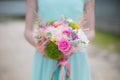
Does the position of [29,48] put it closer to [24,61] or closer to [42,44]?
[24,61]

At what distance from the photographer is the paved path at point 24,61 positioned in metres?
5.56

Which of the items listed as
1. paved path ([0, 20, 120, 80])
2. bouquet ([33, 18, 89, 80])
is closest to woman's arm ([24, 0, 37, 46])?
bouquet ([33, 18, 89, 80])

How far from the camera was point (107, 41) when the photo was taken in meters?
8.23

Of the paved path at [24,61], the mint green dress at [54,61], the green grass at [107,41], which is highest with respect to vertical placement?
the mint green dress at [54,61]

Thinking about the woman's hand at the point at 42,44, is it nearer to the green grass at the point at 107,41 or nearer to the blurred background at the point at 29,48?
the blurred background at the point at 29,48

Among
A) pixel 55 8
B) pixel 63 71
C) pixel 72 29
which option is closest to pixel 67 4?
pixel 55 8

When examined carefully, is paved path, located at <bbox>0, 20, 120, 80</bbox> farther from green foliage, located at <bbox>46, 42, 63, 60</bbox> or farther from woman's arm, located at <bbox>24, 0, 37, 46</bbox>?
green foliage, located at <bbox>46, 42, 63, 60</bbox>

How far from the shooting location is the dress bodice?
249 cm

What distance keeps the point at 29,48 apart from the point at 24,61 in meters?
0.93

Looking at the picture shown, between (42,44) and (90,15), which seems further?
(90,15)

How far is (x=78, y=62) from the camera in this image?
2.52 meters

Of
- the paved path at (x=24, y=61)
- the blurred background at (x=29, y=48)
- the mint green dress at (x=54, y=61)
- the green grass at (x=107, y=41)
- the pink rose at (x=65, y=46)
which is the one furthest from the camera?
the green grass at (x=107, y=41)

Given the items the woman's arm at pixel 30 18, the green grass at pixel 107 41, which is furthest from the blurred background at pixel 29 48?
the woman's arm at pixel 30 18

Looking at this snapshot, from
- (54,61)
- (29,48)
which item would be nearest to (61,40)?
(54,61)
